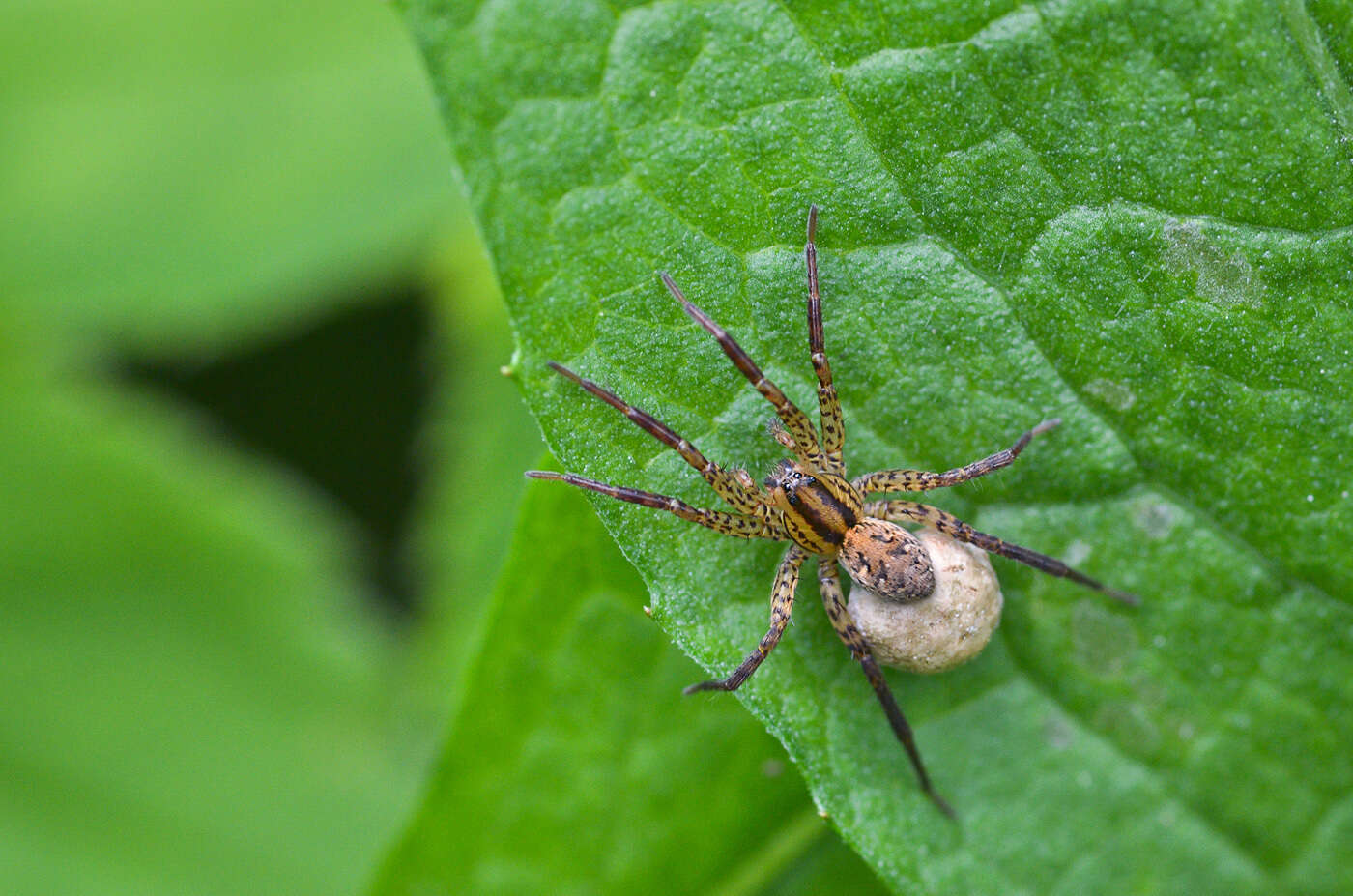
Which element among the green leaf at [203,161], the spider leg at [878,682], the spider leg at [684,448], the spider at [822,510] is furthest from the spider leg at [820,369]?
the green leaf at [203,161]

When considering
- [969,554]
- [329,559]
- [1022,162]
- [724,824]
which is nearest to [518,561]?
[724,824]

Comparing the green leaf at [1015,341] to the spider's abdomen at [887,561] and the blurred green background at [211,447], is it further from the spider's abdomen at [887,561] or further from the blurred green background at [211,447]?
the blurred green background at [211,447]

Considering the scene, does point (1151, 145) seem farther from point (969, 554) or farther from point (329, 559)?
point (329, 559)

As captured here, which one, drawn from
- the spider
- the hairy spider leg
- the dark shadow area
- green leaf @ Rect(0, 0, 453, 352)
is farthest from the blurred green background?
the hairy spider leg

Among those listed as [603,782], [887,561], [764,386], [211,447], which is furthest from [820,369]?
[211,447]

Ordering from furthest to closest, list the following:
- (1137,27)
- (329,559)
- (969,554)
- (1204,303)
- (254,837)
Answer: (329,559)
(254,837)
(969,554)
(1204,303)
(1137,27)
